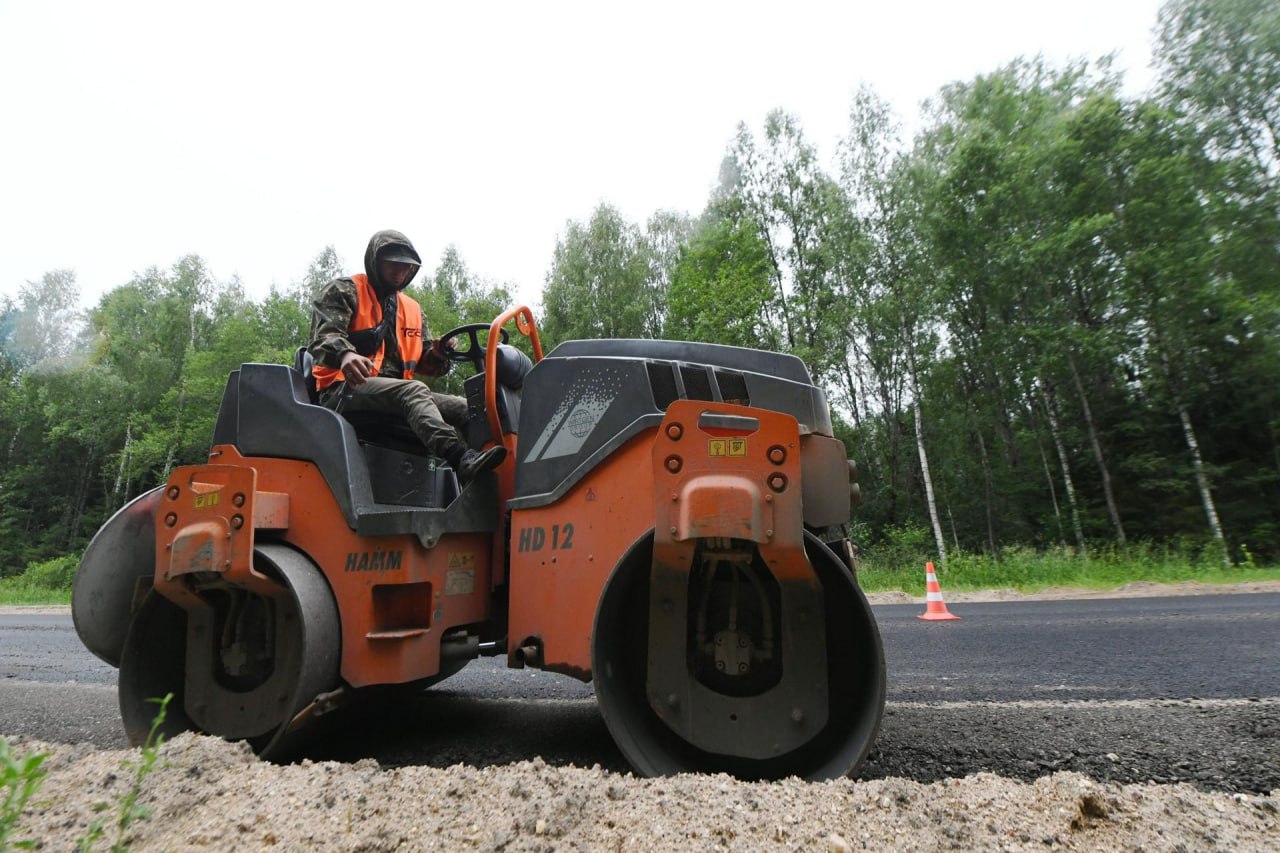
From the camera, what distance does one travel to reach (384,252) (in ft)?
10.1

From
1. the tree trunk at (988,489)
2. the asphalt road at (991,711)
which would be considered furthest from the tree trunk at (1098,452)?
the asphalt road at (991,711)

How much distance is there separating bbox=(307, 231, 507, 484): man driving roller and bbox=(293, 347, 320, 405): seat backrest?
0.15 ft

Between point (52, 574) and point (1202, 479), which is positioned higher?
point (1202, 479)

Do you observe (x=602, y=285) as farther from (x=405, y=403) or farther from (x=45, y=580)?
(x=405, y=403)

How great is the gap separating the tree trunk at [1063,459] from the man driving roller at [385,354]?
18.2 metres

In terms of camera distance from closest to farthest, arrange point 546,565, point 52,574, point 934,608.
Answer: point 546,565
point 934,608
point 52,574

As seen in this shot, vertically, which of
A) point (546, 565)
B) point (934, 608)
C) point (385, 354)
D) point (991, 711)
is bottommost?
point (991, 711)

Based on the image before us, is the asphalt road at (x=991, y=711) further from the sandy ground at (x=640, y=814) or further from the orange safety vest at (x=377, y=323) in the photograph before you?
the orange safety vest at (x=377, y=323)

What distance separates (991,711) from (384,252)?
3.26 m

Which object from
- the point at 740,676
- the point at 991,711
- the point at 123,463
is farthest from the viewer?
the point at 123,463

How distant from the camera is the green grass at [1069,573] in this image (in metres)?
11.1

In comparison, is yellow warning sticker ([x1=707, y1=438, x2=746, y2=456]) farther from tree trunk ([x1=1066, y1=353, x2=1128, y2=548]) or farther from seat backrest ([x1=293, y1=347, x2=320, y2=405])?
tree trunk ([x1=1066, y1=353, x2=1128, y2=548])

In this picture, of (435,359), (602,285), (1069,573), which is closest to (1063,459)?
(1069,573)

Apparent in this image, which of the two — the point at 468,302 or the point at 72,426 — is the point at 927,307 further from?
the point at 72,426
